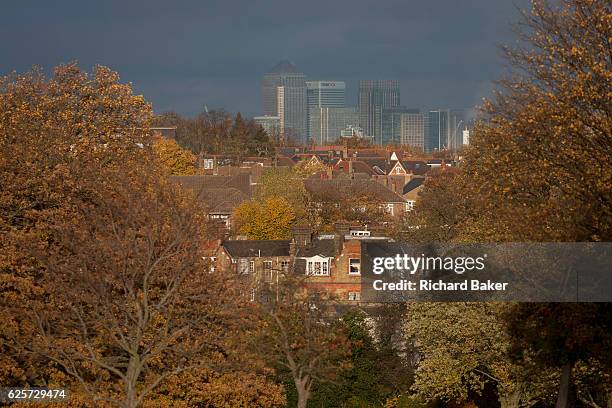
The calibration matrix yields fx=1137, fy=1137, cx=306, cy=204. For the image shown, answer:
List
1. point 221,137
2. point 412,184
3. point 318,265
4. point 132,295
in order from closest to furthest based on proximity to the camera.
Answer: point 132,295 → point 318,265 → point 412,184 → point 221,137

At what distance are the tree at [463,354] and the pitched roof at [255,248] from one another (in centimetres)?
1365

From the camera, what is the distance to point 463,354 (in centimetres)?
2925

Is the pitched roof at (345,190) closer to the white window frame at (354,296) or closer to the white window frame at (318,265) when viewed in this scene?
the white window frame at (318,265)

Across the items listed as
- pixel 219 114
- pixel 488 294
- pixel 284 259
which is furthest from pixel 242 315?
pixel 219 114

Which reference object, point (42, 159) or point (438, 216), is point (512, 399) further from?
point (438, 216)

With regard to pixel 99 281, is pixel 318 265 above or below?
below

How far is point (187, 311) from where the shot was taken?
22766 millimetres

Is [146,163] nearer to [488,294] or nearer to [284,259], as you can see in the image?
[488,294]

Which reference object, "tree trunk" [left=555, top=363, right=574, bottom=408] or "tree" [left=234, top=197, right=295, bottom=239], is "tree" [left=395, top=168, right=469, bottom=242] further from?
"tree trunk" [left=555, top=363, right=574, bottom=408]

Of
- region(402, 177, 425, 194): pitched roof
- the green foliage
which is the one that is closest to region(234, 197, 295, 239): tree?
region(402, 177, 425, 194): pitched roof
